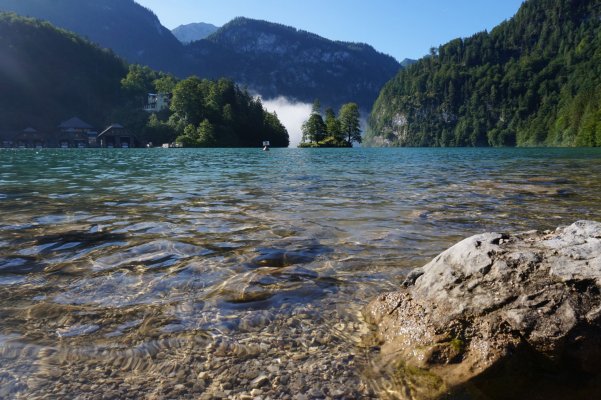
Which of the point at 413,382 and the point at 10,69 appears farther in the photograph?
the point at 10,69

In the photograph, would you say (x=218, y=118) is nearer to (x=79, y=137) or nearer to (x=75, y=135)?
(x=79, y=137)

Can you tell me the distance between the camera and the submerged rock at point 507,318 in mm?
2957

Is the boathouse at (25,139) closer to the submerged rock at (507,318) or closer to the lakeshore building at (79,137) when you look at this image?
the lakeshore building at (79,137)

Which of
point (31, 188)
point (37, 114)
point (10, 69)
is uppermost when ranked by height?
point (10, 69)

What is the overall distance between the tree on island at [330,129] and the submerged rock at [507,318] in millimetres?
150497

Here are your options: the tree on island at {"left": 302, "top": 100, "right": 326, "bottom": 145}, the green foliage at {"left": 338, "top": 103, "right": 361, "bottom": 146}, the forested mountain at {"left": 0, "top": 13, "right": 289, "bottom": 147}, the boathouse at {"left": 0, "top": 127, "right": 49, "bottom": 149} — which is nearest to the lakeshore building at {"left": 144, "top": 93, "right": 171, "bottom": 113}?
the forested mountain at {"left": 0, "top": 13, "right": 289, "bottom": 147}

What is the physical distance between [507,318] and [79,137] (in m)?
161

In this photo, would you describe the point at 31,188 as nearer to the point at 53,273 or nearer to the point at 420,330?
the point at 53,273

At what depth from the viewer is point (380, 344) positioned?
3682 millimetres

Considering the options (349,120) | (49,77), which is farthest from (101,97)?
(349,120)

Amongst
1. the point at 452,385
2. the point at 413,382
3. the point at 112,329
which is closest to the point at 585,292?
the point at 452,385

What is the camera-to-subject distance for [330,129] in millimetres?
158250

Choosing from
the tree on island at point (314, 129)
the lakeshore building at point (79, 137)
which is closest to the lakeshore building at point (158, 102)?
the lakeshore building at point (79, 137)

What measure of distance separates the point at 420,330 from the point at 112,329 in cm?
310
